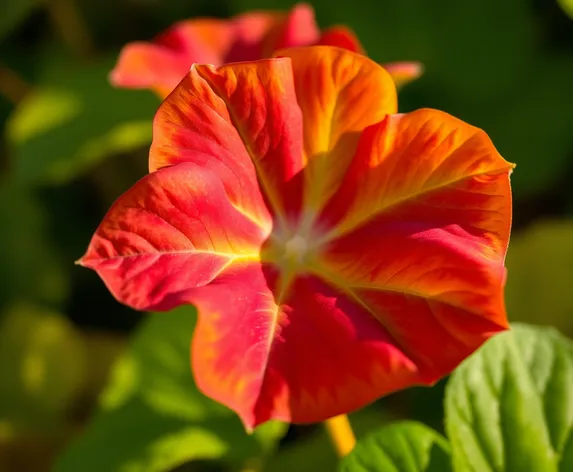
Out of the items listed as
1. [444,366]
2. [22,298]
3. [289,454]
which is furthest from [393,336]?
[22,298]

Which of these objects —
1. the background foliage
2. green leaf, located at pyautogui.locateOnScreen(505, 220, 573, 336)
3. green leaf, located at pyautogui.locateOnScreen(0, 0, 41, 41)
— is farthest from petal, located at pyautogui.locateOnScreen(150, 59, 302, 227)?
green leaf, located at pyautogui.locateOnScreen(0, 0, 41, 41)

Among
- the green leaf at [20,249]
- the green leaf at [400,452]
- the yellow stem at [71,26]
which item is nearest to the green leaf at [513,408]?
the green leaf at [400,452]

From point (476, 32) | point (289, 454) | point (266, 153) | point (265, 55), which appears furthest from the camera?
point (476, 32)

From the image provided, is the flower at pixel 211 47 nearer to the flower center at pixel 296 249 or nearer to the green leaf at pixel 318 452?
the flower center at pixel 296 249

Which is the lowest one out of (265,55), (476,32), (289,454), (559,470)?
(289,454)

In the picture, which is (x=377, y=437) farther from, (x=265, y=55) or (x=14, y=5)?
(x=14, y=5)

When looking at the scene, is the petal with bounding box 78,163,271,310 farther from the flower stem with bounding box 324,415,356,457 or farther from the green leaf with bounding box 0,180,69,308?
the green leaf with bounding box 0,180,69,308

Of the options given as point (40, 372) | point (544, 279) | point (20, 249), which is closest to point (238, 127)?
point (544, 279)
